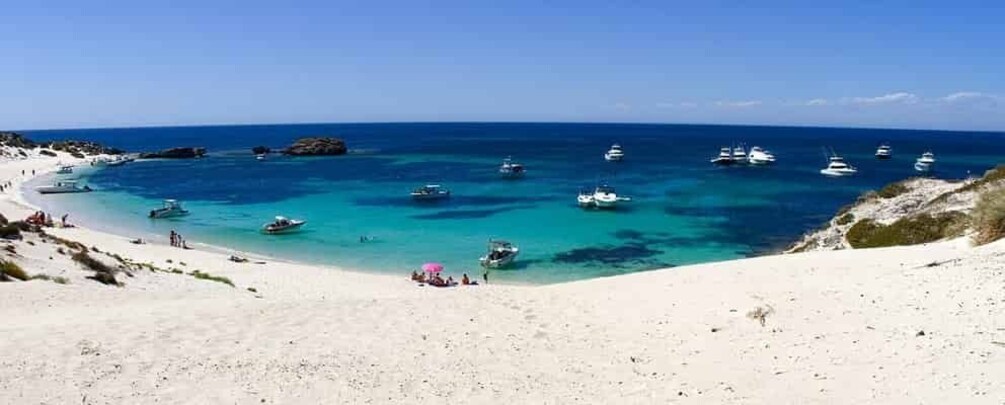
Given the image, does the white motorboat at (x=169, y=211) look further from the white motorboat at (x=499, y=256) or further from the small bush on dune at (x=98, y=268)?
the small bush on dune at (x=98, y=268)

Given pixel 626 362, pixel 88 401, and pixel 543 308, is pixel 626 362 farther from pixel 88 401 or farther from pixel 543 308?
pixel 88 401

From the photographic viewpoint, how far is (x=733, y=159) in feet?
336

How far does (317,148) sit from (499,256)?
4083 inches

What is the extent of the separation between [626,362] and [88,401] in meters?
7.69

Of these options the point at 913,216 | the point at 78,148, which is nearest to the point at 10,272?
the point at 913,216

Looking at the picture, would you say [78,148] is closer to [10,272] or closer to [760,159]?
[760,159]

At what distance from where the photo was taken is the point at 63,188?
66.9 m

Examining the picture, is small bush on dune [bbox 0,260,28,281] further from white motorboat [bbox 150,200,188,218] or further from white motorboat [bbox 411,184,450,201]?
white motorboat [bbox 411,184,450,201]

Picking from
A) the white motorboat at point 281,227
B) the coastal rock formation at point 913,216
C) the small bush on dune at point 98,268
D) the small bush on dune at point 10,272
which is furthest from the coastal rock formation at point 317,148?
the small bush on dune at point 10,272

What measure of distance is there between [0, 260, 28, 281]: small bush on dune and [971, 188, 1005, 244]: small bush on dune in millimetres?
23835

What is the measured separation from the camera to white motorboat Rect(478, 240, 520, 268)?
3328 cm

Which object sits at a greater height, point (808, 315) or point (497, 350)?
point (808, 315)

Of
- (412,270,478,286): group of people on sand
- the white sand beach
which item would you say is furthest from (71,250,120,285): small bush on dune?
(412,270,478,286): group of people on sand

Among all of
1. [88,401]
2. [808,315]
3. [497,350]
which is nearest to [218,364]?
[88,401]
